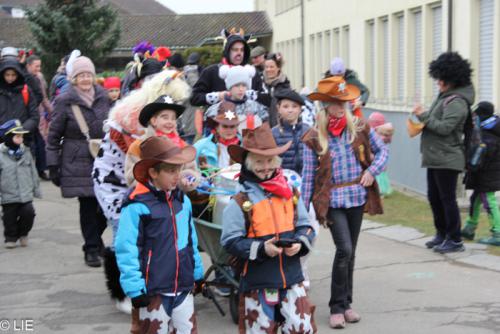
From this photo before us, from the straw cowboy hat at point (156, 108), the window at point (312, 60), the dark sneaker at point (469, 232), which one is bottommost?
the dark sneaker at point (469, 232)

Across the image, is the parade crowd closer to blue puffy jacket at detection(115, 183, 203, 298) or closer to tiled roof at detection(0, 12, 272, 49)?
blue puffy jacket at detection(115, 183, 203, 298)

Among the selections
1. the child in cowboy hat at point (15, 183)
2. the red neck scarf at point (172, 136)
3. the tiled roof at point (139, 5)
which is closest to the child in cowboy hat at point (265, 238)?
the red neck scarf at point (172, 136)

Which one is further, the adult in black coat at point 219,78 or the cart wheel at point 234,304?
the adult in black coat at point 219,78

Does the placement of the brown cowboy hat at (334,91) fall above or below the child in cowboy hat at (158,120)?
above

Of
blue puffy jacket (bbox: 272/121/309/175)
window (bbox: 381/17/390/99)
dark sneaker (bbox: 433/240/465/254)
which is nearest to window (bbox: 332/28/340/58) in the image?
window (bbox: 381/17/390/99)

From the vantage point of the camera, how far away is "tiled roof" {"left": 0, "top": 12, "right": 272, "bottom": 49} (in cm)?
5550

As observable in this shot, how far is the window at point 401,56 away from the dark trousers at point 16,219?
1220 cm

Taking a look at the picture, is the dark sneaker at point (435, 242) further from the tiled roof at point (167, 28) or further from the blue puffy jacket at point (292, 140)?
the tiled roof at point (167, 28)

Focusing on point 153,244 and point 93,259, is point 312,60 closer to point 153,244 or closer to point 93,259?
point 93,259

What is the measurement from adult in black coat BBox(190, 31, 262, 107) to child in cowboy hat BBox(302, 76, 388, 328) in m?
1.98

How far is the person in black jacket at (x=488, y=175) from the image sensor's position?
9266 mm

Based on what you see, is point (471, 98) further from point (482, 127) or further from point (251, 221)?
point (251, 221)

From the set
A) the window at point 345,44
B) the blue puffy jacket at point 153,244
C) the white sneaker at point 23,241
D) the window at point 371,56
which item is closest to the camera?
the blue puffy jacket at point 153,244

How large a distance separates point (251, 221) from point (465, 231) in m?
5.17
